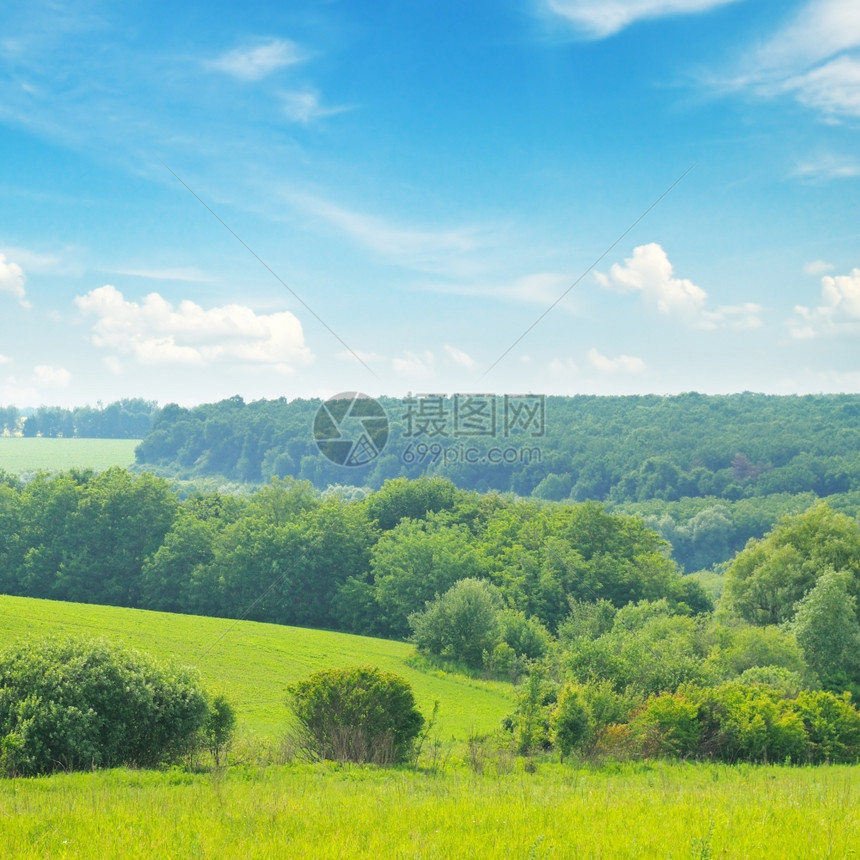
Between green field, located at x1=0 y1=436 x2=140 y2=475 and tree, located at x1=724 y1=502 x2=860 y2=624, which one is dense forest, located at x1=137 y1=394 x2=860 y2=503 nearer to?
green field, located at x1=0 y1=436 x2=140 y2=475

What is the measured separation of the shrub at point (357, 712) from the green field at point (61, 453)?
10869cm

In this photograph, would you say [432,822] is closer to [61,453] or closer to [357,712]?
[357,712]

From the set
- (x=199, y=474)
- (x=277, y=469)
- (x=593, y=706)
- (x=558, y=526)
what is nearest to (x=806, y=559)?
Answer: (x=558, y=526)

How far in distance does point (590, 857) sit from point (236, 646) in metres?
38.0

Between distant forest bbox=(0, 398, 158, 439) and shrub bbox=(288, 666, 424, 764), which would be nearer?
shrub bbox=(288, 666, 424, 764)

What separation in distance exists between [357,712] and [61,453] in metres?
151

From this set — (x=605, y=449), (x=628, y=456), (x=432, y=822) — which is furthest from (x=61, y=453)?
(x=432, y=822)

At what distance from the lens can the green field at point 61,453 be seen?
129m

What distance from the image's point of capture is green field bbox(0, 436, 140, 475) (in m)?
129

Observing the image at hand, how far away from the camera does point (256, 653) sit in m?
40.3

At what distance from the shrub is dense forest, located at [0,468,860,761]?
3722 millimetres

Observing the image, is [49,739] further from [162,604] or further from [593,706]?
[162,604]

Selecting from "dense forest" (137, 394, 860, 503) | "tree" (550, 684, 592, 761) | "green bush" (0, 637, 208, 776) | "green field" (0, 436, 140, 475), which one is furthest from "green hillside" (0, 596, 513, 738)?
"green field" (0, 436, 140, 475)

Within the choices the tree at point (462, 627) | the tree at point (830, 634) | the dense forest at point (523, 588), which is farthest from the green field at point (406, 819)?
the tree at point (462, 627)
